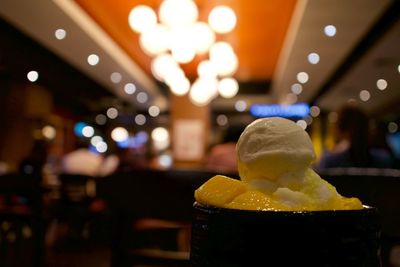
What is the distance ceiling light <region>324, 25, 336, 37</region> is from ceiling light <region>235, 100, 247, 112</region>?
651cm

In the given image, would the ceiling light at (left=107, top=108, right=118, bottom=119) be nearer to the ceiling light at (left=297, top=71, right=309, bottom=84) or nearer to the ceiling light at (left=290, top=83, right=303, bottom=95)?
the ceiling light at (left=290, top=83, right=303, bottom=95)

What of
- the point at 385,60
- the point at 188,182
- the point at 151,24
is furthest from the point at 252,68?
the point at 188,182

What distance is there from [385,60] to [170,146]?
4.68 metres

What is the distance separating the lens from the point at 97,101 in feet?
40.1

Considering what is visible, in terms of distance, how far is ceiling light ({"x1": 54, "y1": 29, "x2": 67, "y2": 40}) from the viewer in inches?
246

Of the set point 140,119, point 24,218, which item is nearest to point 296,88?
point 140,119

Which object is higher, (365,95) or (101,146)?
(365,95)

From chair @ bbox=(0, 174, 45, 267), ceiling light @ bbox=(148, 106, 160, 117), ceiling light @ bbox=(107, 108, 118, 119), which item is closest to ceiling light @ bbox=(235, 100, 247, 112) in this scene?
ceiling light @ bbox=(148, 106, 160, 117)

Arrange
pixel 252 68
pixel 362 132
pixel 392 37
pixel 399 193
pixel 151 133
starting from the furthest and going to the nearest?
pixel 151 133, pixel 252 68, pixel 392 37, pixel 362 132, pixel 399 193

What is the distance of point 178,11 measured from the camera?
13.7 ft

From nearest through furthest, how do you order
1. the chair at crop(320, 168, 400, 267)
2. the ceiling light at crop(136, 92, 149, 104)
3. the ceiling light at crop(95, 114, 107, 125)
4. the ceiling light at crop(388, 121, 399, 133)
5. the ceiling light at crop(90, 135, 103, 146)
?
1. the chair at crop(320, 168, 400, 267)
2. the ceiling light at crop(136, 92, 149, 104)
3. the ceiling light at crop(388, 121, 399, 133)
4. the ceiling light at crop(95, 114, 107, 125)
5. the ceiling light at crop(90, 135, 103, 146)

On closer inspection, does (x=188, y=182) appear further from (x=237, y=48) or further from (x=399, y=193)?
(x=237, y=48)

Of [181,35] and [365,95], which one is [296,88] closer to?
[365,95]

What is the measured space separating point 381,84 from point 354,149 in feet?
23.3
